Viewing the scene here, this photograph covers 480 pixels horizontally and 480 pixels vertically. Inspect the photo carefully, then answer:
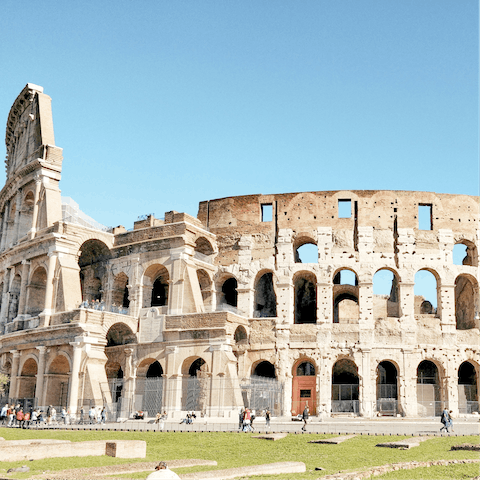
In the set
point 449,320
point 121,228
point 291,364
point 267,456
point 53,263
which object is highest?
point 121,228

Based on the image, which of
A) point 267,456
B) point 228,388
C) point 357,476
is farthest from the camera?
point 228,388

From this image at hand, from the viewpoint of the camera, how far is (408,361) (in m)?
31.3

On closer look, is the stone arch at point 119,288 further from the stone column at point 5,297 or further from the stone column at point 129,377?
the stone column at point 5,297

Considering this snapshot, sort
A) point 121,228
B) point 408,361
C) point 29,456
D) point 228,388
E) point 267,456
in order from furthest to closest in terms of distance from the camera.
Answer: point 121,228
point 408,361
point 228,388
point 267,456
point 29,456

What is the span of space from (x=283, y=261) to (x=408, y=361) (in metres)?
7.62

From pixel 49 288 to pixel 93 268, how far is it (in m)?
4.03

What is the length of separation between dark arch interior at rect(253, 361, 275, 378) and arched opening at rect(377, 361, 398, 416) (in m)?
5.46

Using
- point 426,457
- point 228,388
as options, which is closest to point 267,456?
point 426,457

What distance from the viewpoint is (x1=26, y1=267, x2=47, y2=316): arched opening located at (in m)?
34.4

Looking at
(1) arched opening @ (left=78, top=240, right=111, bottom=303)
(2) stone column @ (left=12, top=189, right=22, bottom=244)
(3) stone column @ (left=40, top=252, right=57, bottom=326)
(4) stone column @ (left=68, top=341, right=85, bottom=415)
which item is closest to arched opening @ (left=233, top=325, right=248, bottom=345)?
(4) stone column @ (left=68, top=341, right=85, bottom=415)

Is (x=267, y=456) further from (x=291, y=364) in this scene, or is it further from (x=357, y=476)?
(x=291, y=364)

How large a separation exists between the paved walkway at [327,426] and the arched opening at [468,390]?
5.93 ft

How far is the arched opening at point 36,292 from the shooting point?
34.4 meters

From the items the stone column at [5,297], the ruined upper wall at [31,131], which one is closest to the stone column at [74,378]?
the stone column at [5,297]
